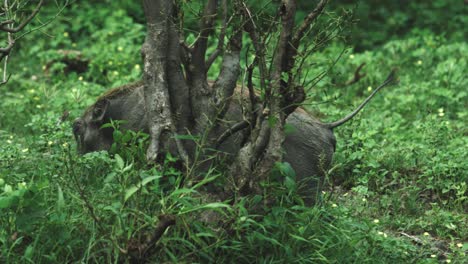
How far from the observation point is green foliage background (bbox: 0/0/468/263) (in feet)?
12.3

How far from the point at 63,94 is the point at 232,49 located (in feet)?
10.5

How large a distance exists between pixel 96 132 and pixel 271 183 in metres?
1.55

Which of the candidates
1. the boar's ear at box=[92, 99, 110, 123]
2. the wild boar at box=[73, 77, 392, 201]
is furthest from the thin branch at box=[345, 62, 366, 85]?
the boar's ear at box=[92, 99, 110, 123]

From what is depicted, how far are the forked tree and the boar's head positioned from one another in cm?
53

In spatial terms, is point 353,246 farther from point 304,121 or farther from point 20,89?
point 20,89

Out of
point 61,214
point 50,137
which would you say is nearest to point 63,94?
point 50,137

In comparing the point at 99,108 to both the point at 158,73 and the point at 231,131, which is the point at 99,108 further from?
the point at 231,131

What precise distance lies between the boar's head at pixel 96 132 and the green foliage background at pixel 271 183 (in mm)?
128

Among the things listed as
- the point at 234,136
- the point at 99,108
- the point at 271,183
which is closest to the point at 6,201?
the point at 271,183

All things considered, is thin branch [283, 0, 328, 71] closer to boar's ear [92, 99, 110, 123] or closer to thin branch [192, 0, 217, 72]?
thin branch [192, 0, 217, 72]

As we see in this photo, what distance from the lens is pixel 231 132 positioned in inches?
171

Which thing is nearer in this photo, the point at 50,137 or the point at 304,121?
the point at 304,121

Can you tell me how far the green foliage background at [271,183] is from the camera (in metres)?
3.74

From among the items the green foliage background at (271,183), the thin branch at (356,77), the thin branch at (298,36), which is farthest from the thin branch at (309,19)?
the thin branch at (356,77)
